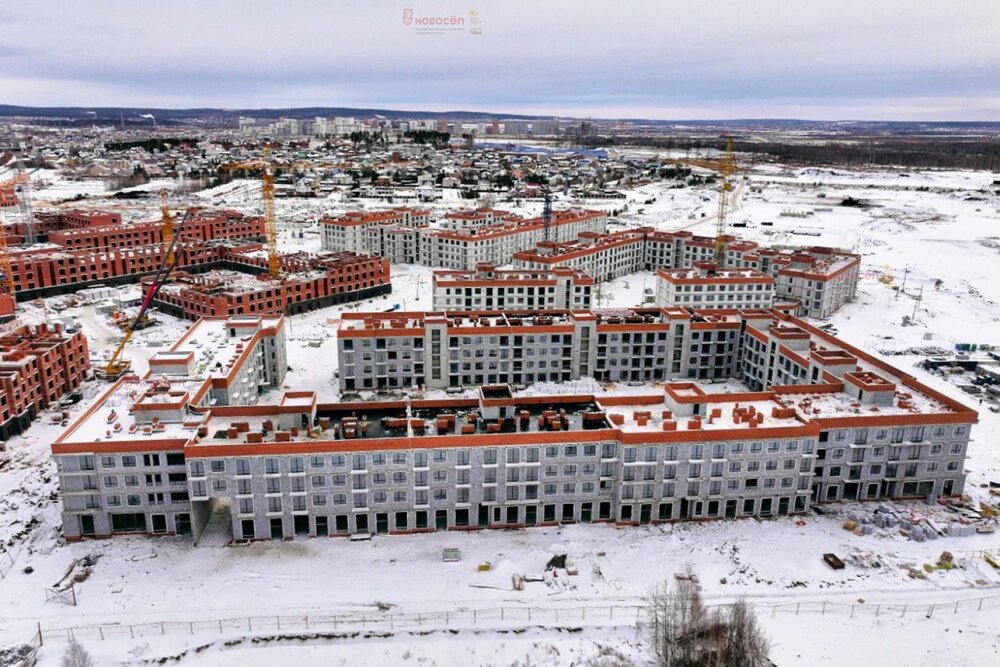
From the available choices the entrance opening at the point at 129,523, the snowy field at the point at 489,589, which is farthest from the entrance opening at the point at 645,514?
the entrance opening at the point at 129,523

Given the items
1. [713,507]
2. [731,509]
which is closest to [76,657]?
[713,507]

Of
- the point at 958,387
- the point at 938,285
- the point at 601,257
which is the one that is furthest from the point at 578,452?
the point at 938,285

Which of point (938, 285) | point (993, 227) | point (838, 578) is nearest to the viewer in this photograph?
point (838, 578)

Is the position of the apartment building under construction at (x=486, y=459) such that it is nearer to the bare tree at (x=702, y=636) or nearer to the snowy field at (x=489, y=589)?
the snowy field at (x=489, y=589)

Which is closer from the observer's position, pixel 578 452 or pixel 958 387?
pixel 578 452

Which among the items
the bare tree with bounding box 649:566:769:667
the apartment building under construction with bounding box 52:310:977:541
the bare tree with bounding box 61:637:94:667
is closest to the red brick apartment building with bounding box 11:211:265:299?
the apartment building under construction with bounding box 52:310:977:541

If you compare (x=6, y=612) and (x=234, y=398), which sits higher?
(x=234, y=398)

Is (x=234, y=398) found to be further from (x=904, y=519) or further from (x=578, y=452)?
(x=904, y=519)

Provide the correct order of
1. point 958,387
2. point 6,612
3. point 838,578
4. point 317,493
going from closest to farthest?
point 6,612 < point 838,578 < point 317,493 < point 958,387
